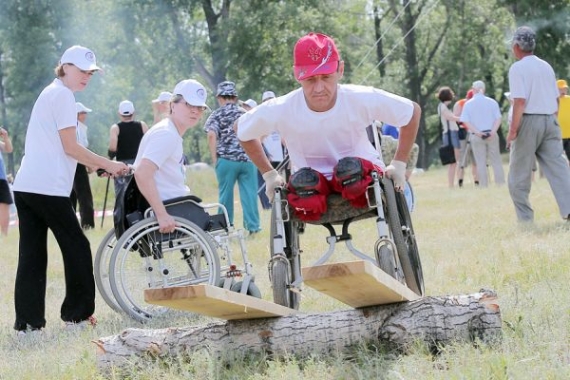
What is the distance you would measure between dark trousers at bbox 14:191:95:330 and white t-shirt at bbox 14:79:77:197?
0.07 m

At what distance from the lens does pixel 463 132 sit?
2019cm

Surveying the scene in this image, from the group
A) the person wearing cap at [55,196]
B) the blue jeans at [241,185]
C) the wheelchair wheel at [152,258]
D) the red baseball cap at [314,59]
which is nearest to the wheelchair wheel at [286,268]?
the red baseball cap at [314,59]

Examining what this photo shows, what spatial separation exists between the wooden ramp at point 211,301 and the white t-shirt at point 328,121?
1224 millimetres

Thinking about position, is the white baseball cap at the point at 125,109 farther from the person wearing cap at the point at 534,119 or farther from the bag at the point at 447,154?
the bag at the point at 447,154

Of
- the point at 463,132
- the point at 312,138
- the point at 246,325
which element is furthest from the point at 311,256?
the point at 463,132

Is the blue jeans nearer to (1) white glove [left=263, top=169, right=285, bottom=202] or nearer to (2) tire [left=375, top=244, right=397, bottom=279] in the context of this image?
(1) white glove [left=263, top=169, right=285, bottom=202]

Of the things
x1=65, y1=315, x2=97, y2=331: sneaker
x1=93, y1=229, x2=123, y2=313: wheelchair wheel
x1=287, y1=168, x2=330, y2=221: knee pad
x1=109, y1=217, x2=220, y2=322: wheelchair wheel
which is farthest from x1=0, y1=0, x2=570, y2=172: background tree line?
A: x1=287, y1=168, x2=330, y2=221: knee pad

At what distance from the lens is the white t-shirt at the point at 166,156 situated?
744 centimetres

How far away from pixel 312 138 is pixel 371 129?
650mm

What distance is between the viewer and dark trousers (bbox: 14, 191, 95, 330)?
22.9 feet

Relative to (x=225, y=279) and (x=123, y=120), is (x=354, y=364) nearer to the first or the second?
(x=225, y=279)

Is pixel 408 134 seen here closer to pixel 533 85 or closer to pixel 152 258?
pixel 152 258

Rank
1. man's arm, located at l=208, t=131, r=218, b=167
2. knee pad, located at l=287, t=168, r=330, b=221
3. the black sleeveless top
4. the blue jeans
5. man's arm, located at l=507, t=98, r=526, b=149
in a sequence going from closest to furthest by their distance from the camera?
knee pad, located at l=287, t=168, r=330, b=221, man's arm, located at l=507, t=98, r=526, b=149, the blue jeans, man's arm, located at l=208, t=131, r=218, b=167, the black sleeveless top

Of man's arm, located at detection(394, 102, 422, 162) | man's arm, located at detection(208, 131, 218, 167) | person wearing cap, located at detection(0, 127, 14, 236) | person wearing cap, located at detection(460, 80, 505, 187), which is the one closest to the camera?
man's arm, located at detection(394, 102, 422, 162)
